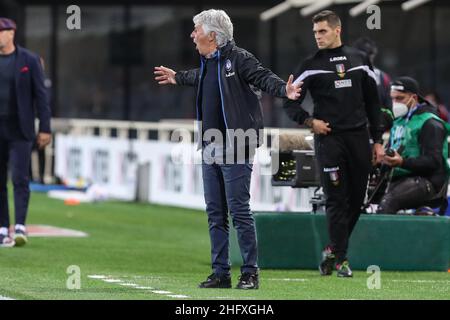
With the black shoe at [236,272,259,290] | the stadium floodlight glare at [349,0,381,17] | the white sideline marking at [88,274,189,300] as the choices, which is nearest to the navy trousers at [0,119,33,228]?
the white sideline marking at [88,274,189,300]

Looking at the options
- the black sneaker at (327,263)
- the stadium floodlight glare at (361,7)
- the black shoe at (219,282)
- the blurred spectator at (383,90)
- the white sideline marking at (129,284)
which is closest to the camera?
the white sideline marking at (129,284)

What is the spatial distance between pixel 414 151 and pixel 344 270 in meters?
2.07

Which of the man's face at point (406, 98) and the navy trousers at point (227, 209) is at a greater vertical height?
the man's face at point (406, 98)

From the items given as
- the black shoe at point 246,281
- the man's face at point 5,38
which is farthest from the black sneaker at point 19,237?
the black shoe at point 246,281

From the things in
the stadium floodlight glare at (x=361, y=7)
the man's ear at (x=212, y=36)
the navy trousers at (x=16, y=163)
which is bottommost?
the navy trousers at (x=16, y=163)

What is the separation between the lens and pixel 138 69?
3272 centimetres

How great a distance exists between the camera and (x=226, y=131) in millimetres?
10992

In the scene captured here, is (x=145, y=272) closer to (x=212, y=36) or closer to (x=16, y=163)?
(x=16, y=163)

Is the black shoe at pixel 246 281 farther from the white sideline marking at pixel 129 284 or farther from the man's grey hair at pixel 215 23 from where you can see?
the man's grey hair at pixel 215 23

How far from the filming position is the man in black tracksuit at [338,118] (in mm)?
12633

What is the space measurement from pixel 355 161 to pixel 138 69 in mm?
20297

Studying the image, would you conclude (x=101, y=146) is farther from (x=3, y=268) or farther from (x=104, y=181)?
(x=3, y=268)
